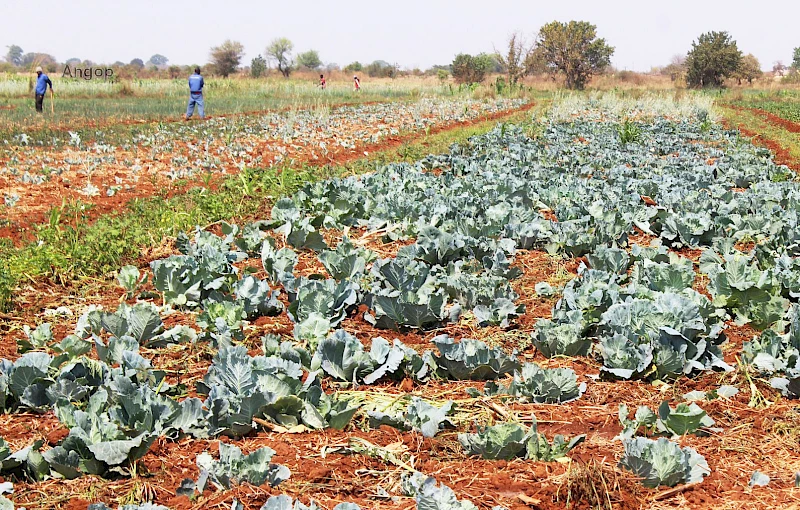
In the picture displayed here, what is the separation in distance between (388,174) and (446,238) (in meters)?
3.72

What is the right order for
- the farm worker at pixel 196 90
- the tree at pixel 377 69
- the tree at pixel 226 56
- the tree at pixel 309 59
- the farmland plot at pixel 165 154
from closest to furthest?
the farmland plot at pixel 165 154 < the farm worker at pixel 196 90 < the tree at pixel 226 56 < the tree at pixel 377 69 < the tree at pixel 309 59

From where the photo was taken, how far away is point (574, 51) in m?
53.4

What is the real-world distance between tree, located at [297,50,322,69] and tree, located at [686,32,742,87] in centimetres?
5671

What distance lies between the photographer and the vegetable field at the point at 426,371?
272cm

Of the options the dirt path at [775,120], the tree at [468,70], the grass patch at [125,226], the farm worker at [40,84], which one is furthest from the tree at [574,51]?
the grass patch at [125,226]

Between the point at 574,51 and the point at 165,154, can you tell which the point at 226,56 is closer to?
the point at 574,51

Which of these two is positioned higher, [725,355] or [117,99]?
[117,99]

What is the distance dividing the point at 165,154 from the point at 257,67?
62119 mm

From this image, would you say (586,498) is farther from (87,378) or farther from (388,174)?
(388,174)

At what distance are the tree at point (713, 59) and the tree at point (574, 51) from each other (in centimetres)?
672

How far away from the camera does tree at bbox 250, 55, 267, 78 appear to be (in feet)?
234

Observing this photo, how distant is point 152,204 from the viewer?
845 centimetres

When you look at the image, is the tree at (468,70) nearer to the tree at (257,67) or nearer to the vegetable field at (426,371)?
the tree at (257,67)

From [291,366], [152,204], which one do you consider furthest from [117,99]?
[291,366]
